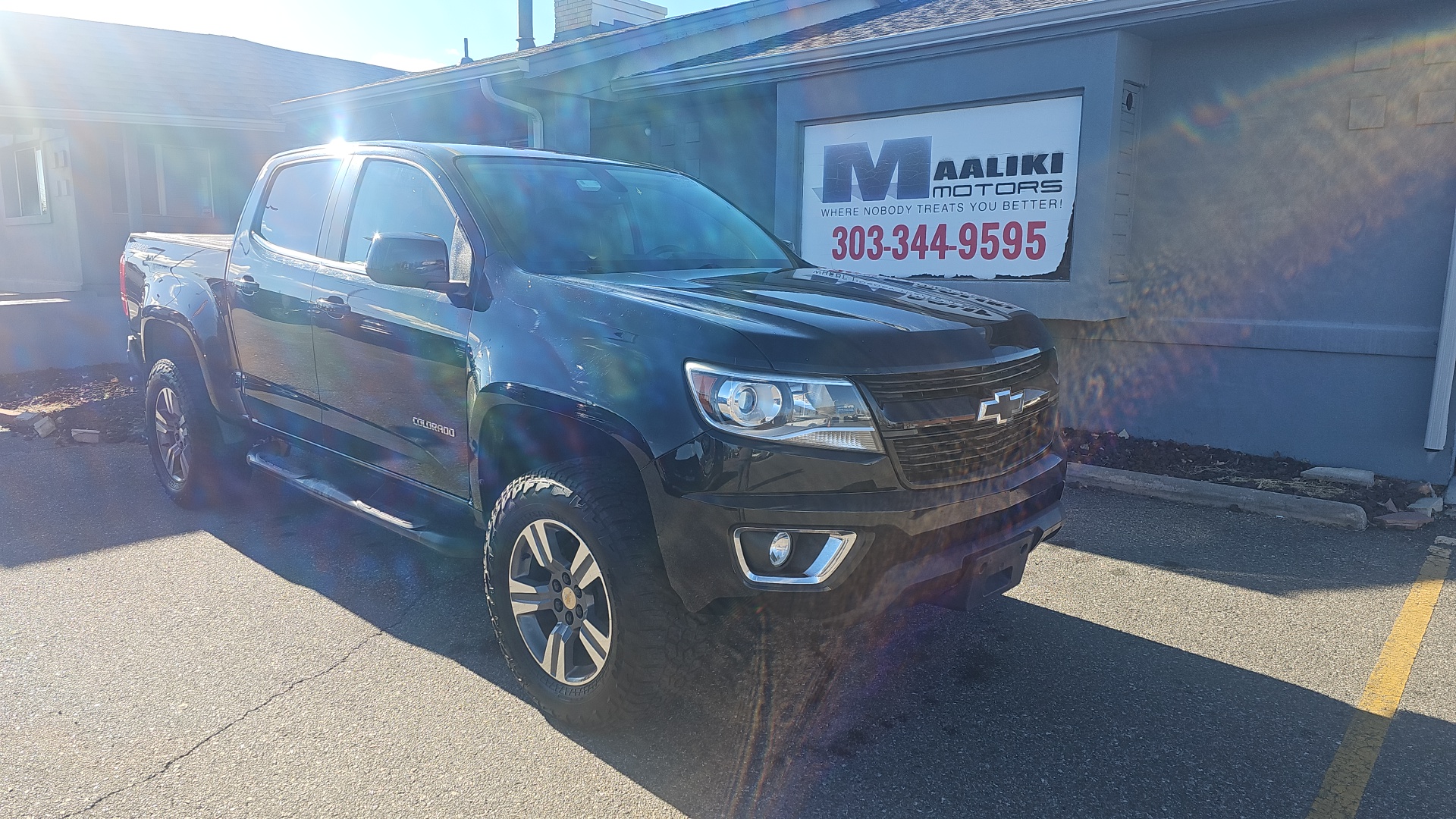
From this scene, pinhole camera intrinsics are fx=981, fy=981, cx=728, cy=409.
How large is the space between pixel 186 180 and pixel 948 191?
14.8m

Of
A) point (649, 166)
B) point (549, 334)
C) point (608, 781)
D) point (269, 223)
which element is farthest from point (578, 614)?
point (269, 223)

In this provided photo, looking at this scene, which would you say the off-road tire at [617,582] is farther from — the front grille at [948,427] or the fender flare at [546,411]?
the front grille at [948,427]

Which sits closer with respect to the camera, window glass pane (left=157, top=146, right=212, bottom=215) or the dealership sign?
the dealership sign

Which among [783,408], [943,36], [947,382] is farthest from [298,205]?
[943,36]

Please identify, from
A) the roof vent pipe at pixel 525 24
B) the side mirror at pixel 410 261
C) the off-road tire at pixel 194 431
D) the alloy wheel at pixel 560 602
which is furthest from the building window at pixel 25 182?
the alloy wheel at pixel 560 602

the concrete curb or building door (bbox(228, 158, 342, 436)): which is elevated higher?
building door (bbox(228, 158, 342, 436))

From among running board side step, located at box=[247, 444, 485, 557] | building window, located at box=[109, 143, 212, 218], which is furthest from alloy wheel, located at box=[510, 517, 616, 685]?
building window, located at box=[109, 143, 212, 218]

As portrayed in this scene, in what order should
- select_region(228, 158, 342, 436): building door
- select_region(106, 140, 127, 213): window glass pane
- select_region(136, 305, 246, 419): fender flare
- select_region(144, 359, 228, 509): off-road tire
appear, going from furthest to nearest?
select_region(106, 140, 127, 213): window glass pane < select_region(144, 359, 228, 509): off-road tire < select_region(136, 305, 246, 419): fender flare < select_region(228, 158, 342, 436): building door

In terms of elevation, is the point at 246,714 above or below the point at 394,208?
below

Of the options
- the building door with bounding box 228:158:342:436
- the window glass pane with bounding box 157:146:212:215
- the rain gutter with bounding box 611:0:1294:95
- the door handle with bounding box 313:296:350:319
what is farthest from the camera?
the window glass pane with bounding box 157:146:212:215

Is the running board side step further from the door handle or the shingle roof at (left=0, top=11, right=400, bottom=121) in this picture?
the shingle roof at (left=0, top=11, right=400, bottom=121)

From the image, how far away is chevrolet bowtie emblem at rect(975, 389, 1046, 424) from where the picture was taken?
320 cm

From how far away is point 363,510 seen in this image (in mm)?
4156

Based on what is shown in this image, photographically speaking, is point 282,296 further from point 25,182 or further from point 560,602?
point 25,182
